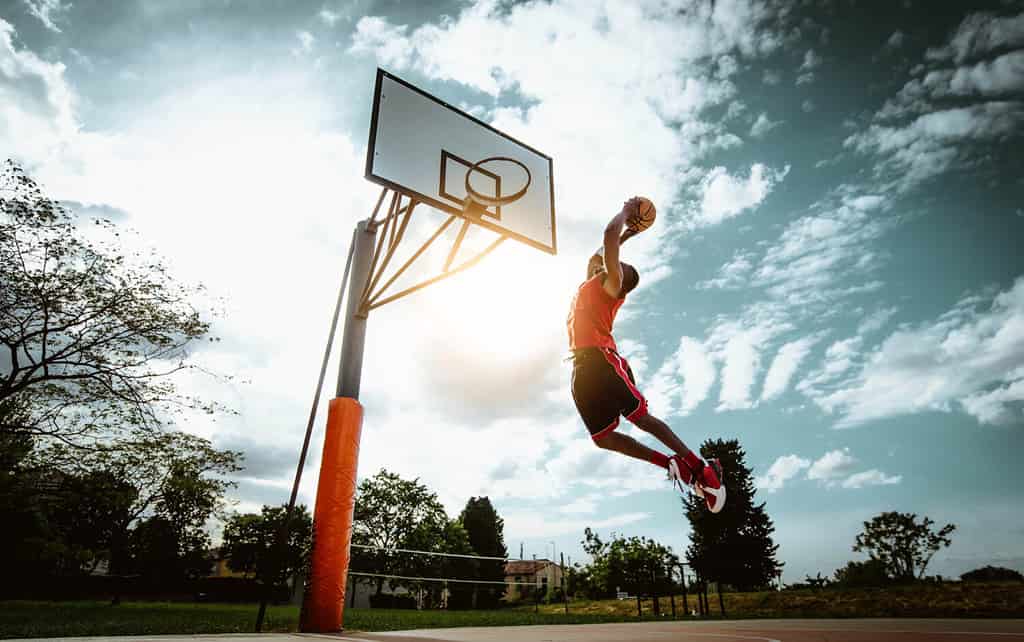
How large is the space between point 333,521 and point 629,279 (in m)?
5.42

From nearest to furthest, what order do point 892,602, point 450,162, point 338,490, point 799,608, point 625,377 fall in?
point 625,377 < point 338,490 < point 450,162 < point 892,602 < point 799,608

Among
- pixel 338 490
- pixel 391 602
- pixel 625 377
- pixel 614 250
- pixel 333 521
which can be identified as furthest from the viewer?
pixel 391 602

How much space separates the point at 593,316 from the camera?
3682mm

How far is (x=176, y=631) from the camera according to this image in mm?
5547

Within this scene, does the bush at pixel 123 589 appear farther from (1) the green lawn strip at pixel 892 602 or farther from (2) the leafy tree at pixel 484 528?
(2) the leafy tree at pixel 484 528

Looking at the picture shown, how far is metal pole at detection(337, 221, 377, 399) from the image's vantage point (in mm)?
7777

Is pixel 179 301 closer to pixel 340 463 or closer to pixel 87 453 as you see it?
pixel 87 453

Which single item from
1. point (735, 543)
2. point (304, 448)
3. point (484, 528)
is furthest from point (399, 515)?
point (304, 448)

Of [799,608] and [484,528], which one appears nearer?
[799,608]

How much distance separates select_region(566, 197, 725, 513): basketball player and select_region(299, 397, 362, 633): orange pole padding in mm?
4739

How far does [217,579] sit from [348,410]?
147 ft

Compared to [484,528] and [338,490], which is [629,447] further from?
[484,528]

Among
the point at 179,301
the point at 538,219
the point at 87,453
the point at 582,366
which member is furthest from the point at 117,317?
the point at 582,366

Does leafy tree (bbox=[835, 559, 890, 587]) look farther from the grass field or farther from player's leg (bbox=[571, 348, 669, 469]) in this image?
player's leg (bbox=[571, 348, 669, 469])
